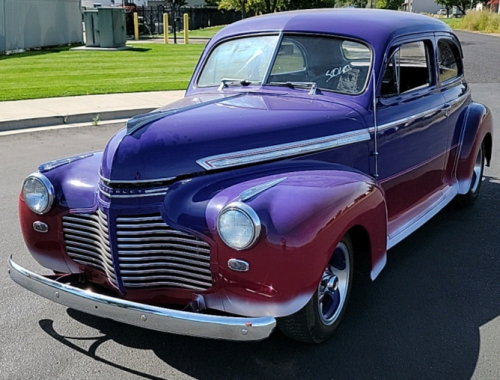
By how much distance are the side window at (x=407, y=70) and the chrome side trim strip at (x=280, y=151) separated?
620 mm

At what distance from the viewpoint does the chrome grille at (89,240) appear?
10.6 ft

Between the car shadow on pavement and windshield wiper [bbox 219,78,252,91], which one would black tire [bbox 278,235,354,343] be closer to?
the car shadow on pavement

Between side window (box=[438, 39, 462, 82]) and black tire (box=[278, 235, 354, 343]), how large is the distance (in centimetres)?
242

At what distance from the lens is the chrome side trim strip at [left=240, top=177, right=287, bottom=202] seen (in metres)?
2.96

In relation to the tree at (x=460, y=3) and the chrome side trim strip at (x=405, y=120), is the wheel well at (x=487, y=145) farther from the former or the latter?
the tree at (x=460, y=3)

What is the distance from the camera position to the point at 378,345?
3.48 meters

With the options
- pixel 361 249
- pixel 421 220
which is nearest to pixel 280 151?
pixel 361 249

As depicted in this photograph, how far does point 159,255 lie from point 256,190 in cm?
60

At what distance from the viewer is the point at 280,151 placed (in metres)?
3.54

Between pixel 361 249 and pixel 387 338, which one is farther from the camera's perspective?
pixel 361 249

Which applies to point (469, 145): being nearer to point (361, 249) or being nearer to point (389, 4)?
point (361, 249)

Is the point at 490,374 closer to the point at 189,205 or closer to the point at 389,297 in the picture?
the point at 389,297

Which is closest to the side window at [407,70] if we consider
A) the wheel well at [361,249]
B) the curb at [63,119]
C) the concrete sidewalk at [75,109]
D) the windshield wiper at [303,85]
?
the windshield wiper at [303,85]

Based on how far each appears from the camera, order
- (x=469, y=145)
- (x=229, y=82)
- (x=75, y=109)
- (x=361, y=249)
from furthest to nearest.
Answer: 1. (x=75, y=109)
2. (x=469, y=145)
3. (x=229, y=82)
4. (x=361, y=249)
